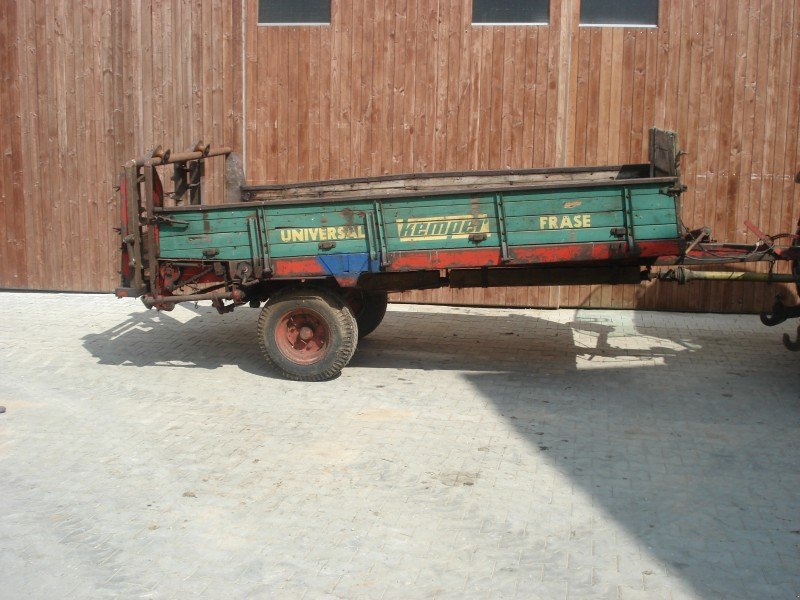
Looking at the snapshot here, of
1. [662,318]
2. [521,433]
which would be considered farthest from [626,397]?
[662,318]

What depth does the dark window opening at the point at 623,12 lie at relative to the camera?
11305 mm

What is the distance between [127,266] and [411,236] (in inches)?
109

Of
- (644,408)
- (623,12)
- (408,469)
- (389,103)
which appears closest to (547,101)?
(623,12)

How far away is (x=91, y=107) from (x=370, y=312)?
548 cm

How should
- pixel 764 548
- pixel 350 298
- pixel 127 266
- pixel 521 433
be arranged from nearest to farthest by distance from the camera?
pixel 764 548
pixel 521 433
pixel 127 266
pixel 350 298

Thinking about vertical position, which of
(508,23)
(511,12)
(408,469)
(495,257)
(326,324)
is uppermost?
(511,12)

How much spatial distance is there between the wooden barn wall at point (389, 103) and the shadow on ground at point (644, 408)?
1.99 m

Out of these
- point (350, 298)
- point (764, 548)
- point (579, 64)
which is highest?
point (579, 64)

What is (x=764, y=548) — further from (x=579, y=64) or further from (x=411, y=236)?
(x=579, y=64)

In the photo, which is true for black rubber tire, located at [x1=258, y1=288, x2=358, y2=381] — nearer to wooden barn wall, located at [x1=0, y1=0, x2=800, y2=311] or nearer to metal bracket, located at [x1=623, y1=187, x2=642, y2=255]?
metal bracket, located at [x1=623, y1=187, x2=642, y2=255]

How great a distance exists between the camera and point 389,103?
11.9 metres

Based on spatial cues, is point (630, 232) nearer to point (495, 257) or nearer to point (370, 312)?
point (495, 257)

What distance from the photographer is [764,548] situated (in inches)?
195

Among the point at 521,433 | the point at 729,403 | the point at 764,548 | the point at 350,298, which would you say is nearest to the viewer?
the point at 764,548
